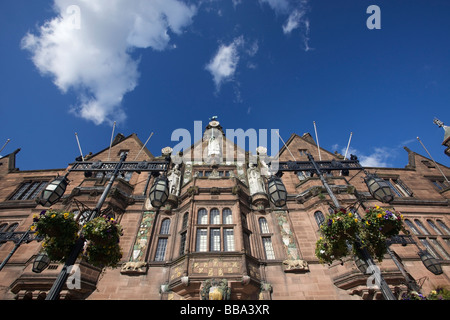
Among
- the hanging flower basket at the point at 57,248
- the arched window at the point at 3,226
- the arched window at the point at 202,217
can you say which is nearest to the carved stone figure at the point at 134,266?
the arched window at the point at 202,217

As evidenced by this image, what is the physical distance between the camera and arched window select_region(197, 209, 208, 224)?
15855mm

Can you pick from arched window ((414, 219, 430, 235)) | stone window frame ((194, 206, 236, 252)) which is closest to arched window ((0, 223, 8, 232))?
stone window frame ((194, 206, 236, 252))

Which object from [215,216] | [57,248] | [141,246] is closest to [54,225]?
[57,248]

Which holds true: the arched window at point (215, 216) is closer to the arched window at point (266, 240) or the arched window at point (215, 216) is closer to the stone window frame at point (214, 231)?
the stone window frame at point (214, 231)

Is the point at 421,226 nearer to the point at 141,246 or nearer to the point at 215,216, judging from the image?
the point at 215,216

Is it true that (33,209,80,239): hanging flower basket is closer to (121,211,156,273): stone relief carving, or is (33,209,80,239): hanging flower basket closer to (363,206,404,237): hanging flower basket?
(121,211,156,273): stone relief carving

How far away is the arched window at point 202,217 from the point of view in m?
15.9

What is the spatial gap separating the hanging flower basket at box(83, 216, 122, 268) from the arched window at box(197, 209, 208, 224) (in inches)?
343

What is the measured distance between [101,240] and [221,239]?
8598 millimetres

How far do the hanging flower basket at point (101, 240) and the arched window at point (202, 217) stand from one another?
8712 millimetres

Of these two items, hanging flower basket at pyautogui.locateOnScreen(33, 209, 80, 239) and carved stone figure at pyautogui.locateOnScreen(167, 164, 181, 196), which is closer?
hanging flower basket at pyautogui.locateOnScreen(33, 209, 80, 239)
